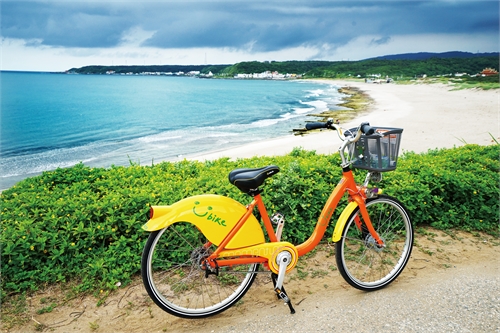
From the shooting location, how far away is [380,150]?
3303mm

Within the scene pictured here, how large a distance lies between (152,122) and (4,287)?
34.3m

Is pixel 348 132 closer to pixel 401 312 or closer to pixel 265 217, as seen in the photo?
pixel 265 217

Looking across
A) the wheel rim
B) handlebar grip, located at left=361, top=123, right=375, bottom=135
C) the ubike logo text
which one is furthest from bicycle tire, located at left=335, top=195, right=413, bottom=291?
the ubike logo text

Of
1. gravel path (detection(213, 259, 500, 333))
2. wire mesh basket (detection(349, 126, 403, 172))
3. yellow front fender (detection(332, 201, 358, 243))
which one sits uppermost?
wire mesh basket (detection(349, 126, 403, 172))

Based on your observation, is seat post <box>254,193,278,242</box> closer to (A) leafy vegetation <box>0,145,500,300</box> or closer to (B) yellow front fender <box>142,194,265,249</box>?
(B) yellow front fender <box>142,194,265,249</box>

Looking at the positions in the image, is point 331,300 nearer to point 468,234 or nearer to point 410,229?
point 410,229

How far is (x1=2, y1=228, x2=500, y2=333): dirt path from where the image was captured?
3.32 meters

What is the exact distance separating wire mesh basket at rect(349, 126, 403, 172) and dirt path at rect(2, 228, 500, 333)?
1397 mm

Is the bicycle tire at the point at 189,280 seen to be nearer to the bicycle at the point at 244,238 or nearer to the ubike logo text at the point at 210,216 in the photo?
the bicycle at the point at 244,238

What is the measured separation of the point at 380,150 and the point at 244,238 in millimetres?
1474

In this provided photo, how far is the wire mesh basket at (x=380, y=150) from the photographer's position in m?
3.30

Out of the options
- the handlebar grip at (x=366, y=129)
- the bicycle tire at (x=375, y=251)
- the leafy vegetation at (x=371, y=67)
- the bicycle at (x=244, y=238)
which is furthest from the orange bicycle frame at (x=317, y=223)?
the leafy vegetation at (x=371, y=67)

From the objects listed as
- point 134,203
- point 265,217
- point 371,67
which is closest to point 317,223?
point 265,217

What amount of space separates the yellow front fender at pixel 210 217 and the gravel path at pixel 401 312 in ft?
2.71
